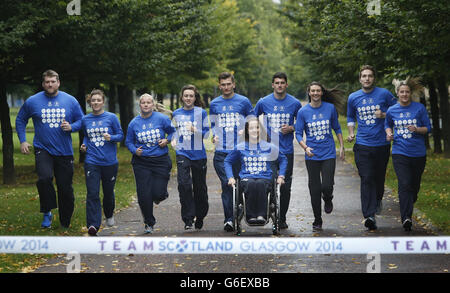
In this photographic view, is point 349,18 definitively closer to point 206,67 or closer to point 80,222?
point 80,222

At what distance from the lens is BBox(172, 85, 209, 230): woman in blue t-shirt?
10375 millimetres

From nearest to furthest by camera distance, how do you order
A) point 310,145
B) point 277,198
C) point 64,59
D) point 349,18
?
Result: point 277,198, point 310,145, point 349,18, point 64,59

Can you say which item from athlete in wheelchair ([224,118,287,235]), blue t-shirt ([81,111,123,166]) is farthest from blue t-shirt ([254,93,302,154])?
blue t-shirt ([81,111,123,166])

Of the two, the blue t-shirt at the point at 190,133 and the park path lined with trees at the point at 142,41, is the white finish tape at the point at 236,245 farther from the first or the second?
the park path lined with trees at the point at 142,41

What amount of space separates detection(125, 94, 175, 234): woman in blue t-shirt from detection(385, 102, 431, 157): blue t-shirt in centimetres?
289

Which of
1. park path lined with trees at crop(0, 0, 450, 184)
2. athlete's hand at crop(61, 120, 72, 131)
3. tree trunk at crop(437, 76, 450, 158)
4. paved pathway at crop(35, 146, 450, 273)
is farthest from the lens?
tree trunk at crop(437, 76, 450, 158)

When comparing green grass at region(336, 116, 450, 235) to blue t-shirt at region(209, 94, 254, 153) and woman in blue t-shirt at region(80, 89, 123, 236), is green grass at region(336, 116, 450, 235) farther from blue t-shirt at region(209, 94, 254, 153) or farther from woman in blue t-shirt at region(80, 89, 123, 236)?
woman in blue t-shirt at region(80, 89, 123, 236)

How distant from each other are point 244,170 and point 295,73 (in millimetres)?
50890

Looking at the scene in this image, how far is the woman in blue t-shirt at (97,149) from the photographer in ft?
33.0

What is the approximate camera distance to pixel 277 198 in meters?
9.82

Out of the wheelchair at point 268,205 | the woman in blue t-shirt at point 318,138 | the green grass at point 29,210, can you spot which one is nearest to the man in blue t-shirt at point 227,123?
the wheelchair at point 268,205

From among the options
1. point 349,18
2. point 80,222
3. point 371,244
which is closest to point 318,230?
point 80,222

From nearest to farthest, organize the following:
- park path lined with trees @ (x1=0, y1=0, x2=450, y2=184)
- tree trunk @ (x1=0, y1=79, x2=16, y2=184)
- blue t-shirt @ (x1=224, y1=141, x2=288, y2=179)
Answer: blue t-shirt @ (x1=224, y1=141, x2=288, y2=179) < park path lined with trees @ (x1=0, y1=0, x2=450, y2=184) < tree trunk @ (x1=0, y1=79, x2=16, y2=184)

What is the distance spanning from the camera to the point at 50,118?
10477mm
